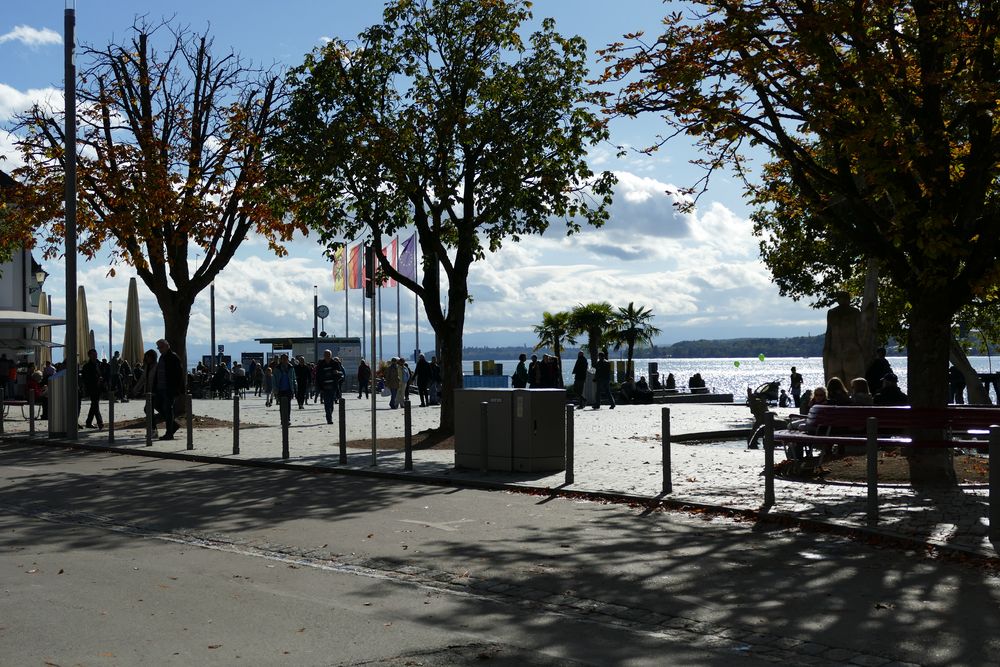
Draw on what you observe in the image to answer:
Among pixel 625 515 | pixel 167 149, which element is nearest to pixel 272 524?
pixel 625 515

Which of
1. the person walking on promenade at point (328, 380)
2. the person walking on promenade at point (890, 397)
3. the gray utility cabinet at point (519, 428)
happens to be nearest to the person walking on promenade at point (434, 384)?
the person walking on promenade at point (328, 380)

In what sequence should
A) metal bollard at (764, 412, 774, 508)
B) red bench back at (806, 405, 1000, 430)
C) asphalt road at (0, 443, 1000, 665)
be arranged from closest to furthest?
1. asphalt road at (0, 443, 1000, 665)
2. metal bollard at (764, 412, 774, 508)
3. red bench back at (806, 405, 1000, 430)

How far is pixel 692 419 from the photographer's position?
28312mm

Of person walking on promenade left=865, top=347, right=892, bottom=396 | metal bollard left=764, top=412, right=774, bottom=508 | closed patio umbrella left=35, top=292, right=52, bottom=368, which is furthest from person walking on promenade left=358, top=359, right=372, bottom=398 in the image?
metal bollard left=764, top=412, right=774, bottom=508

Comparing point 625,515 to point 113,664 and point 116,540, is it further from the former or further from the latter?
point 113,664

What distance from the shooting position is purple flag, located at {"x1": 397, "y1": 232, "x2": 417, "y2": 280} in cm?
5101

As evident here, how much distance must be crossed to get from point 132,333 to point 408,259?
12838mm

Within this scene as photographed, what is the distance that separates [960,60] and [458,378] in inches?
431

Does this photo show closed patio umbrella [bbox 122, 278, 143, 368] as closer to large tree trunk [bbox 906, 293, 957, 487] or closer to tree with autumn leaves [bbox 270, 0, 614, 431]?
tree with autumn leaves [bbox 270, 0, 614, 431]

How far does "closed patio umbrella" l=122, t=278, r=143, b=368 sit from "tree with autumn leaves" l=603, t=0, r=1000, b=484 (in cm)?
3385

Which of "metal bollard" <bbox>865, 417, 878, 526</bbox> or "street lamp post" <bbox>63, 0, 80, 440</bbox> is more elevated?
"street lamp post" <bbox>63, 0, 80, 440</bbox>

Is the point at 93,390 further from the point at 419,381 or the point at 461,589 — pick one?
the point at 461,589

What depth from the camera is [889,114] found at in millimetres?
11812

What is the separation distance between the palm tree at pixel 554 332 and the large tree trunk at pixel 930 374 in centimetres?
4412
